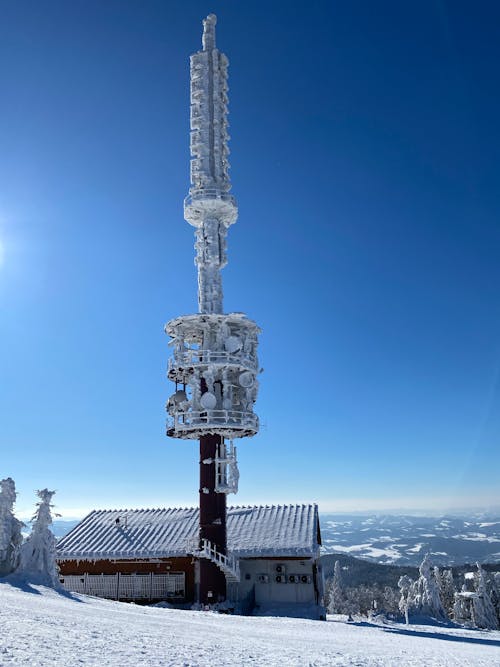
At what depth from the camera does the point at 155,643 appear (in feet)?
46.6

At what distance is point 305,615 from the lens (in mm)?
43312

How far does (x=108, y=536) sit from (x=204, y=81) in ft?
137

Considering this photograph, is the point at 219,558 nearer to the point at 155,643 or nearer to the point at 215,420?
the point at 215,420

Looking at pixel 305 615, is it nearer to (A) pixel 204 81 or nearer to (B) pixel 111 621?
(B) pixel 111 621

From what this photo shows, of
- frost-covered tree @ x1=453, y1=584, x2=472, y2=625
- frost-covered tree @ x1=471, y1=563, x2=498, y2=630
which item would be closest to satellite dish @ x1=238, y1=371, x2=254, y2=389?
frost-covered tree @ x1=471, y1=563, x2=498, y2=630

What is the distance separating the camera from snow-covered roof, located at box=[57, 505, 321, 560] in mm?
46781

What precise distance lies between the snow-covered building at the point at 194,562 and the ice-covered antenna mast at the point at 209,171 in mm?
18126

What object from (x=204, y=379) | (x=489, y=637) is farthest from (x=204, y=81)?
(x=489, y=637)

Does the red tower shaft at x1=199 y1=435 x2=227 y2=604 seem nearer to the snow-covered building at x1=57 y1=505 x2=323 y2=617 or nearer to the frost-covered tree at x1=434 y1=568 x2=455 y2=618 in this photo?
the snow-covered building at x1=57 y1=505 x2=323 y2=617

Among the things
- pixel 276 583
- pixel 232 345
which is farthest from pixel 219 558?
pixel 232 345

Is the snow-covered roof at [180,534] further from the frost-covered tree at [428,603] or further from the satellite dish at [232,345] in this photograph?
the satellite dish at [232,345]

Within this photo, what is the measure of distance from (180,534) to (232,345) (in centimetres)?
1574

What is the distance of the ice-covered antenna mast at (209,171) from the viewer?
53.4 m

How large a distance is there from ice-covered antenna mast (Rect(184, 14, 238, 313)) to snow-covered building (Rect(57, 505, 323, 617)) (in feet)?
59.5
